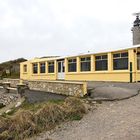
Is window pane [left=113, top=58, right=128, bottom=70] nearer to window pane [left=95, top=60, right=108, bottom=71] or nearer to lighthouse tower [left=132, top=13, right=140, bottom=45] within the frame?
window pane [left=95, top=60, right=108, bottom=71]

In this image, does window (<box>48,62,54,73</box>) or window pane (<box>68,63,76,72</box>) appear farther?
window (<box>48,62,54,73</box>)

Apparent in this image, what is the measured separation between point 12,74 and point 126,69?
34.7 m

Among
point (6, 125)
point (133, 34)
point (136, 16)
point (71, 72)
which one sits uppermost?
point (136, 16)

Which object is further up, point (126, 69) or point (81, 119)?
point (126, 69)

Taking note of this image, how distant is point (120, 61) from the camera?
25.9 metres

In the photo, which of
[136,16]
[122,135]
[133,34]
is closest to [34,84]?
[122,135]

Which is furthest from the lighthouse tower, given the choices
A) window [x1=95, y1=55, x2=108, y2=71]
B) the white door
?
window [x1=95, y1=55, x2=108, y2=71]

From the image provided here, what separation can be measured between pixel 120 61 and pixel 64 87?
Result: 9.49 meters

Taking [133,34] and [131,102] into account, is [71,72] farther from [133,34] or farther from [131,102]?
[131,102]

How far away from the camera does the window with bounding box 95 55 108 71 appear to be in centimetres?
2753

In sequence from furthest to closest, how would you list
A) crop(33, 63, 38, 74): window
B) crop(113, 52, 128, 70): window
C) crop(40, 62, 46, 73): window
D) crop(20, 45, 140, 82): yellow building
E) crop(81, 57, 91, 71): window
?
crop(33, 63, 38, 74): window, crop(40, 62, 46, 73): window, crop(81, 57, 91, 71): window, crop(113, 52, 128, 70): window, crop(20, 45, 140, 82): yellow building

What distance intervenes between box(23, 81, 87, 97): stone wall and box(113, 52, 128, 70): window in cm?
748

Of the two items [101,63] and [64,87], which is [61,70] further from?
[64,87]

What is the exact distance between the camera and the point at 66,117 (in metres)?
12.7
